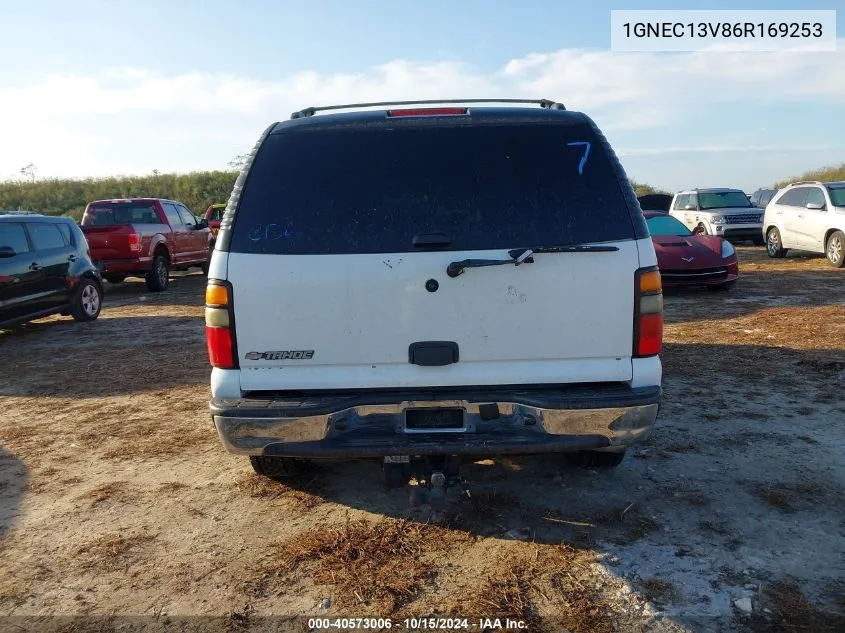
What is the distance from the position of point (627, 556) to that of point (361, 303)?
5.48 ft

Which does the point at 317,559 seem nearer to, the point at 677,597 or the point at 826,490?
the point at 677,597

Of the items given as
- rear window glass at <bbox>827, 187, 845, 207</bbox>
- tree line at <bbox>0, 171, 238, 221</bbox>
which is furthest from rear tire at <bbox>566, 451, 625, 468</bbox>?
tree line at <bbox>0, 171, 238, 221</bbox>

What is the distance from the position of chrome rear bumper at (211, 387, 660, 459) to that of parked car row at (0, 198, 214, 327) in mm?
7100

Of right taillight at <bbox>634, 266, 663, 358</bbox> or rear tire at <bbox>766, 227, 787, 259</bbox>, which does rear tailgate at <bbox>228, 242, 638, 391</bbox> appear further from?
rear tire at <bbox>766, 227, 787, 259</bbox>

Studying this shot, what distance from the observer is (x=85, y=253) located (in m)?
10.6

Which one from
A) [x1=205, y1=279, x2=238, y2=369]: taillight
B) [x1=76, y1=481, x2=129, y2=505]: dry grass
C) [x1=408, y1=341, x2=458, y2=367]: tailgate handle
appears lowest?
[x1=76, y1=481, x2=129, y2=505]: dry grass

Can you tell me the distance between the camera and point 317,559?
10.6 ft

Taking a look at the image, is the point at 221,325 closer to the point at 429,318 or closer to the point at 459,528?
the point at 429,318

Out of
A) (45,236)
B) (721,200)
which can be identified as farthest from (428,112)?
(721,200)

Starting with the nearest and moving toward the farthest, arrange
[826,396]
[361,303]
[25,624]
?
[25,624], [361,303], [826,396]

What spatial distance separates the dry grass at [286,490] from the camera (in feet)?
12.6

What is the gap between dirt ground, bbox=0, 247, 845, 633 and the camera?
2893 millimetres

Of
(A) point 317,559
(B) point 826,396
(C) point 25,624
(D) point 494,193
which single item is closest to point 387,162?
(D) point 494,193

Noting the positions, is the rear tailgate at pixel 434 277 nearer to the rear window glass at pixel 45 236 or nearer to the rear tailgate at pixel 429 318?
the rear tailgate at pixel 429 318
